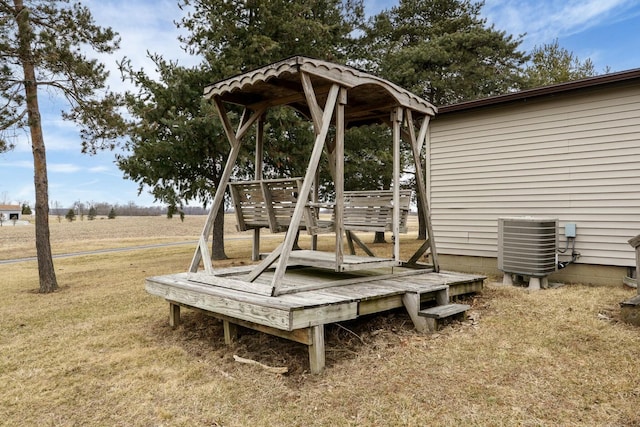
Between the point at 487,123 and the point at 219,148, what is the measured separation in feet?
20.0

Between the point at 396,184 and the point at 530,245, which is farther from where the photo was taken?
the point at 530,245

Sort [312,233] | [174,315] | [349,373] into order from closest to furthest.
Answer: [349,373] < [312,233] < [174,315]

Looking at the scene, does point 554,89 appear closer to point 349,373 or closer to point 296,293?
point 296,293

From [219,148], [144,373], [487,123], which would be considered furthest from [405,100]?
[219,148]

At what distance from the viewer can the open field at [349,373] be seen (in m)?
2.68

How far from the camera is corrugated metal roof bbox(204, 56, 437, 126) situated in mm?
3984

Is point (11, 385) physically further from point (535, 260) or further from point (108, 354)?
point (535, 260)

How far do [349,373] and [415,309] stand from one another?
47.1 inches

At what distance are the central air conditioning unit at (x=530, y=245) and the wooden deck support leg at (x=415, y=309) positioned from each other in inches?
109

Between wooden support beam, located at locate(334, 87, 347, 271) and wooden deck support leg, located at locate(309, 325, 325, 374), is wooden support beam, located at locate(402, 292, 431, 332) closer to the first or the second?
wooden support beam, located at locate(334, 87, 347, 271)

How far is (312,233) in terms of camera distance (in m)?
4.20

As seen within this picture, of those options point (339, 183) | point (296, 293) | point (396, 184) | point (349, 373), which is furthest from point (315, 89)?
point (349, 373)

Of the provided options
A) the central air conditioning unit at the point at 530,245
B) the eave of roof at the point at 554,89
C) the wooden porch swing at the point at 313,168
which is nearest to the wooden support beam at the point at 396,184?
the wooden porch swing at the point at 313,168

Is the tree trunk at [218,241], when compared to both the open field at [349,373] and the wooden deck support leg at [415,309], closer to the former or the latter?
the open field at [349,373]
